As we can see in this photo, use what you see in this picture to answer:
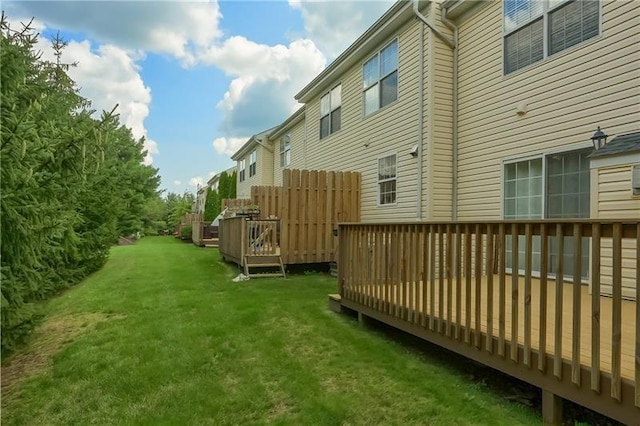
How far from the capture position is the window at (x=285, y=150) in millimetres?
16458

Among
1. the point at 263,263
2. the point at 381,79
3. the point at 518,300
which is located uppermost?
the point at 381,79

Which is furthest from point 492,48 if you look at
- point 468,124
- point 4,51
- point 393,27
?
point 4,51

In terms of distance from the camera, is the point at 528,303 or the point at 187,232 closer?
the point at 528,303

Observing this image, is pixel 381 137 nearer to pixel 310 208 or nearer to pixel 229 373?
pixel 310 208

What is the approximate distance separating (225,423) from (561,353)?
2.36 meters

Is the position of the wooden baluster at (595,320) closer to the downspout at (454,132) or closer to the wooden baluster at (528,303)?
the wooden baluster at (528,303)

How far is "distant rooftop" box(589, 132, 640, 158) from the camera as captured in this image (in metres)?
4.33

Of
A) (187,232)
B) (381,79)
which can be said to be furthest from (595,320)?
(187,232)

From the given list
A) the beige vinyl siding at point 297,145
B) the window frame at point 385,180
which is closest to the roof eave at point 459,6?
the window frame at point 385,180

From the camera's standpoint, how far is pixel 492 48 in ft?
22.2

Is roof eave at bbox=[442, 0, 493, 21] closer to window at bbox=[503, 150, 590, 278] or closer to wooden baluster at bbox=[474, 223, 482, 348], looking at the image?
window at bbox=[503, 150, 590, 278]

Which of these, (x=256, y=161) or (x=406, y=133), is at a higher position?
(x=256, y=161)

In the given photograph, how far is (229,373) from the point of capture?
359 cm

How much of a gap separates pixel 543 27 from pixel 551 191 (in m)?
2.55
